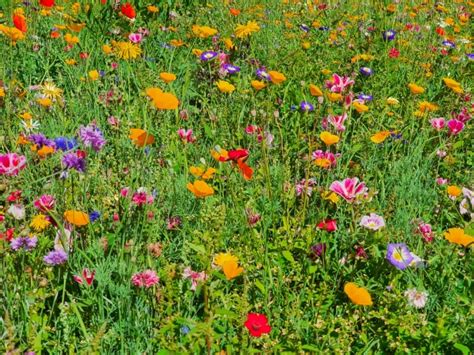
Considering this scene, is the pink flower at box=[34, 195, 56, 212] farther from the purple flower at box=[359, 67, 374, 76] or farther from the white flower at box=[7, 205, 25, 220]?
the purple flower at box=[359, 67, 374, 76]

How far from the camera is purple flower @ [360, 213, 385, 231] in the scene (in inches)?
66.9

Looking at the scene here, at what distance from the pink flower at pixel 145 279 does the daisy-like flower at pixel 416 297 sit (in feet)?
2.25

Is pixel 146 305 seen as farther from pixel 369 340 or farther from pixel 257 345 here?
pixel 369 340

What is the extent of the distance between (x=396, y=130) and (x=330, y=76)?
26.6 inches

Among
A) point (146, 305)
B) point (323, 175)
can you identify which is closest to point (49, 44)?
point (323, 175)

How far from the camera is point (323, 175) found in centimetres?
223

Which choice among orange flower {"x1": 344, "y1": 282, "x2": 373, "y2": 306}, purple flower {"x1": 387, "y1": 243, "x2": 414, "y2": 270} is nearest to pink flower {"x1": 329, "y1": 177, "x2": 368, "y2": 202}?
purple flower {"x1": 387, "y1": 243, "x2": 414, "y2": 270}

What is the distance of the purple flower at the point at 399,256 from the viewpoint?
5.14 feet

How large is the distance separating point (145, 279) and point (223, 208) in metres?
0.35

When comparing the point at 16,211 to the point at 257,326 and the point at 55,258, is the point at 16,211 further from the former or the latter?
the point at 257,326

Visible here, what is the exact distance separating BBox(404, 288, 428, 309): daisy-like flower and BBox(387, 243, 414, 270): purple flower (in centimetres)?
8

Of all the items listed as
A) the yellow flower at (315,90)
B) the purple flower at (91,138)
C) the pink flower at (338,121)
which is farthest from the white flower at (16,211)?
the pink flower at (338,121)

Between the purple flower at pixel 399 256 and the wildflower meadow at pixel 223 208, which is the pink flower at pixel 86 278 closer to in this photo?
the wildflower meadow at pixel 223 208

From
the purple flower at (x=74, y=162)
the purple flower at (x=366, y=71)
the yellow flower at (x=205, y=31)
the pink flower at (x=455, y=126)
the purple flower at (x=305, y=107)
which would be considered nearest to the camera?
the purple flower at (x=74, y=162)
